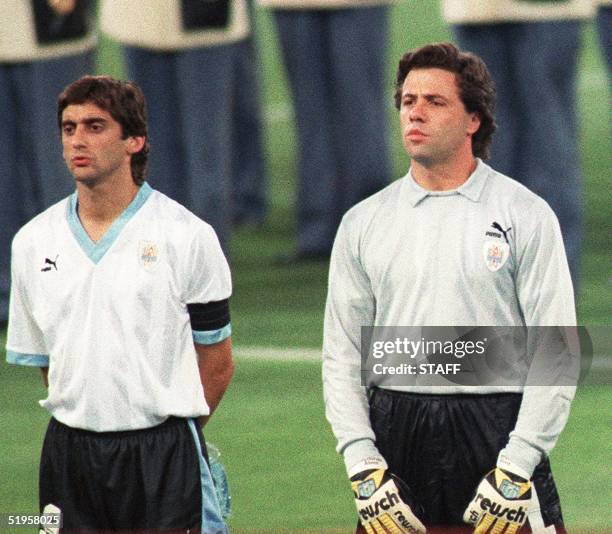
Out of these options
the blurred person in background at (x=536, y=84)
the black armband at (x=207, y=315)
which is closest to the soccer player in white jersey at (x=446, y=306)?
the black armband at (x=207, y=315)

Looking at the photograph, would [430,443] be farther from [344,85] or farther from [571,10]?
[344,85]

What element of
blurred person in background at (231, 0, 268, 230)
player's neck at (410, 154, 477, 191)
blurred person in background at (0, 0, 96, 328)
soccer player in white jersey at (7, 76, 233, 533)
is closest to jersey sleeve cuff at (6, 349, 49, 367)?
soccer player in white jersey at (7, 76, 233, 533)

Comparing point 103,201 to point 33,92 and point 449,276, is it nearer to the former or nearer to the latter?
point 449,276

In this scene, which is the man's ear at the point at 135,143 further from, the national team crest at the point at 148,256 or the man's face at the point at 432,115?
the man's face at the point at 432,115

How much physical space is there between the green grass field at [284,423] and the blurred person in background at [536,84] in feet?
1.92

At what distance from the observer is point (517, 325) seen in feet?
14.3

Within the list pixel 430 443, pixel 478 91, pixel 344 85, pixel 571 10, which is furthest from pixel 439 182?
pixel 344 85

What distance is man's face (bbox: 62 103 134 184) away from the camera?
14.8 feet

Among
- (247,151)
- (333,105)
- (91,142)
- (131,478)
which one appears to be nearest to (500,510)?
(131,478)

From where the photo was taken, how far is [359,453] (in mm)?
4375

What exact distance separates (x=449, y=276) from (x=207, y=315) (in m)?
0.54

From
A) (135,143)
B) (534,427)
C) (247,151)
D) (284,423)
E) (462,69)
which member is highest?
(462,69)

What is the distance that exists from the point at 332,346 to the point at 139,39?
4018mm

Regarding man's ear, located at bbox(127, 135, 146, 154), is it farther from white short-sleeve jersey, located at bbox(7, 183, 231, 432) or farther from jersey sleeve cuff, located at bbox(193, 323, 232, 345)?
jersey sleeve cuff, located at bbox(193, 323, 232, 345)
